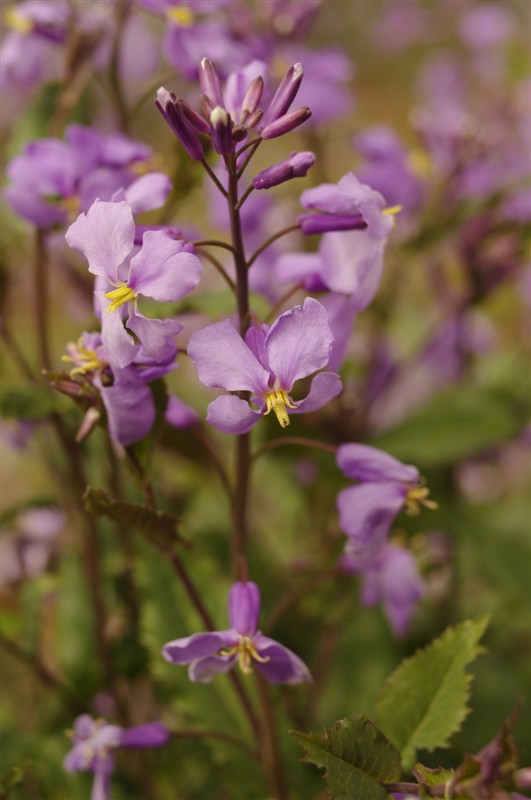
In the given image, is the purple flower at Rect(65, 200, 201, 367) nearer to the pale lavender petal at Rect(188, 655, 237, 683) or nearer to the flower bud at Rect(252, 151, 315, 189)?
the flower bud at Rect(252, 151, 315, 189)

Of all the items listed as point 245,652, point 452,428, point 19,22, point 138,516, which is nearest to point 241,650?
point 245,652

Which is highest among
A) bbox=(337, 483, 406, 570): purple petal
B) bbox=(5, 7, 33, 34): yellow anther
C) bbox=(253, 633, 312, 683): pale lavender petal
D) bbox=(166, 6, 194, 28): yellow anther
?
bbox=(5, 7, 33, 34): yellow anther

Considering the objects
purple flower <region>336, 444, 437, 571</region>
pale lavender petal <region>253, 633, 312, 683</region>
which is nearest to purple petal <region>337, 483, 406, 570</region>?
purple flower <region>336, 444, 437, 571</region>

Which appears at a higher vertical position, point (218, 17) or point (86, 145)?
point (218, 17)

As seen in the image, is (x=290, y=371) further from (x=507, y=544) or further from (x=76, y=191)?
(x=507, y=544)

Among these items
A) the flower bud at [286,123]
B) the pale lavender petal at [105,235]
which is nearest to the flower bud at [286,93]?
the flower bud at [286,123]

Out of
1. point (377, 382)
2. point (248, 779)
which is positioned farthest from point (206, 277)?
point (248, 779)

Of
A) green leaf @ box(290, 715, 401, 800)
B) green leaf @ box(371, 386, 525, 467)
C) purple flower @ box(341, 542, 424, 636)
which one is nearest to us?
green leaf @ box(290, 715, 401, 800)
